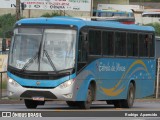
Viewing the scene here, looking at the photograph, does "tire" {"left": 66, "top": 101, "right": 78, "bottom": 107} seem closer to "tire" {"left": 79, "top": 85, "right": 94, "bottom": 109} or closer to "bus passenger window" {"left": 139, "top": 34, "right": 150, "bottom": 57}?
"tire" {"left": 79, "top": 85, "right": 94, "bottom": 109}

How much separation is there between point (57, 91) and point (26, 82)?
3.70 feet

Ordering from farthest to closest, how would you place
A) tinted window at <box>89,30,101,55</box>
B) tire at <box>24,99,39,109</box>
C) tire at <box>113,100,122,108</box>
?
tire at <box>113,100,122,108</box> < tire at <box>24,99,39,109</box> < tinted window at <box>89,30,101,55</box>

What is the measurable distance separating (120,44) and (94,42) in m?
2.39

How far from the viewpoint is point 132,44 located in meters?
30.8

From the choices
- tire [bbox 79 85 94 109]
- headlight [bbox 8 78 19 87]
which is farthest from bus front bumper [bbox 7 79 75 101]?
tire [bbox 79 85 94 109]

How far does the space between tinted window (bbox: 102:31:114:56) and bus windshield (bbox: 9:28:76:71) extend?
251 cm

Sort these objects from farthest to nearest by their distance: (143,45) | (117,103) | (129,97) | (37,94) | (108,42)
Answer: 1. (143,45)
2. (117,103)
3. (129,97)
4. (108,42)
5. (37,94)

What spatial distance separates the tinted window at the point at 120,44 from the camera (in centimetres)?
2942

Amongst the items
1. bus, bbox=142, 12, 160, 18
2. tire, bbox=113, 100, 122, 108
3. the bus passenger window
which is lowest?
bus, bbox=142, 12, 160, 18

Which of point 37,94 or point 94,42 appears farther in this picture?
point 94,42

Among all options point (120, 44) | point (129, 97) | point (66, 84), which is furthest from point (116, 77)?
point (66, 84)

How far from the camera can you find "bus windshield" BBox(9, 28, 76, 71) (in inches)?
1022

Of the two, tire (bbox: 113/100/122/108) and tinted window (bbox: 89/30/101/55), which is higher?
tinted window (bbox: 89/30/101/55)

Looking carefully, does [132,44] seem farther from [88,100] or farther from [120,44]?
[88,100]
